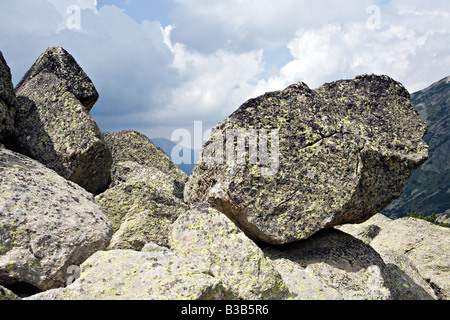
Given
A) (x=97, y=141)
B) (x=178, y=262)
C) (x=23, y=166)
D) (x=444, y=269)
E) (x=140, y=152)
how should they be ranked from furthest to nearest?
(x=140, y=152) < (x=444, y=269) < (x=97, y=141) < (x=23, y=166) < (x=178, y=262)

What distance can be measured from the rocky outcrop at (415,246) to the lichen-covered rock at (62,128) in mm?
12800

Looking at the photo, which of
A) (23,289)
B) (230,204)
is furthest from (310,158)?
(23,289)

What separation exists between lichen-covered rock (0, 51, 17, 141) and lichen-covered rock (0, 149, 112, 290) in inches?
84.8

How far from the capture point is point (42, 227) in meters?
9.81

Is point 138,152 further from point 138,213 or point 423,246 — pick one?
point 423,246

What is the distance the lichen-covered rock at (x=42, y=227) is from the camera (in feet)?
29.7

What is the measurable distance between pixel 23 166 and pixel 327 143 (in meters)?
10.8

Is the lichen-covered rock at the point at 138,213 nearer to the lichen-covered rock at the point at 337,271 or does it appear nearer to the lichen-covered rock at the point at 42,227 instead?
the lichen-covered rock at the point at 42,227

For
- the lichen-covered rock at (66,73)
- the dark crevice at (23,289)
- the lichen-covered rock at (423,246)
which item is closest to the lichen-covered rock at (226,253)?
the dark crevice at (23,289)

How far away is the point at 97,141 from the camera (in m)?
14.4

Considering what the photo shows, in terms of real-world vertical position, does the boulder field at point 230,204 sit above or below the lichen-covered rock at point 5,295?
above

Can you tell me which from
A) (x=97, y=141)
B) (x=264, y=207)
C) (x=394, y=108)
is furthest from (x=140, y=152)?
(x=394, y=108)

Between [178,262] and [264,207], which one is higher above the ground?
[264,207]
